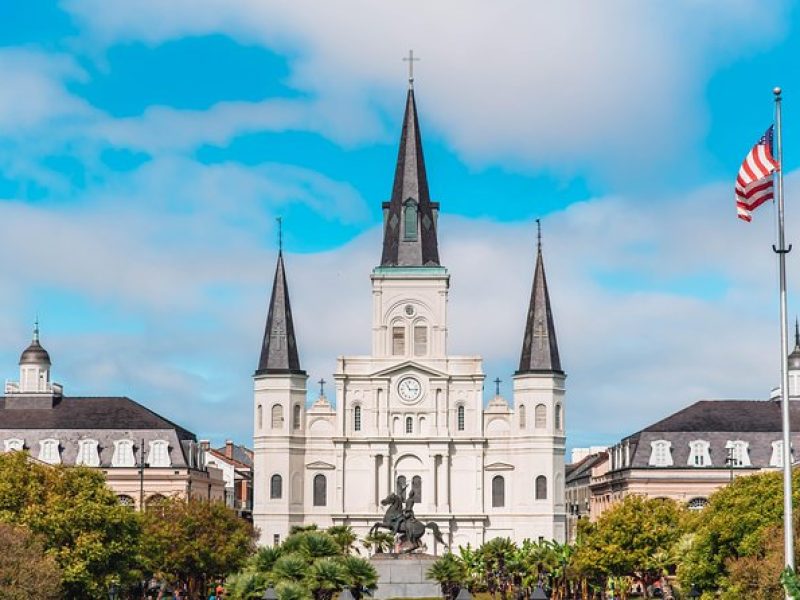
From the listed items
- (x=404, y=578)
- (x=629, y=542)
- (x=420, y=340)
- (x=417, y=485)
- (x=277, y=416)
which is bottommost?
(x=404, y=578)

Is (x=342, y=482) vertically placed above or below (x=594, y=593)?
above

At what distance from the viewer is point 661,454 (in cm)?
11962

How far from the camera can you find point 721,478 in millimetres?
118125

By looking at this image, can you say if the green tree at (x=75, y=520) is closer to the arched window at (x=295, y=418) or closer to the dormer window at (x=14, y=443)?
the dormer window at (x=14, y=443)

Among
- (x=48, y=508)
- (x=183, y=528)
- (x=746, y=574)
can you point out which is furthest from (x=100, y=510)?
(x=746, y=574)

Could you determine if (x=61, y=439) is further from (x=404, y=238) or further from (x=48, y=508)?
(x=48, y=508)

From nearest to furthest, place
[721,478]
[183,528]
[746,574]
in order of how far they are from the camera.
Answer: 1. [746,574]
2. [183,528]
3. [721,478]

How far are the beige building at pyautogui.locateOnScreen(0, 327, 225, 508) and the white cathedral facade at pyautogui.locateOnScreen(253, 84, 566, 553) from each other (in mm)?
6077

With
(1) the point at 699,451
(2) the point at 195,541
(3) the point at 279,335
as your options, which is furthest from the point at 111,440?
(1) the point at 699,451

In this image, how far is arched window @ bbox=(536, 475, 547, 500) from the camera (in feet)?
391

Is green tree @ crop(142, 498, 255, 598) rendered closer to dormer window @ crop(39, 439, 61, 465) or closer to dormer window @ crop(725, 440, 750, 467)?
dormer window @ crop(39, 439, 61, 465)

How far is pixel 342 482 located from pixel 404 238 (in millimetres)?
19894

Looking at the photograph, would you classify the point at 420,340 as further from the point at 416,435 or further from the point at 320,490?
the point at 320,490

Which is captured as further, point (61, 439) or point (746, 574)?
point (61, 439)
